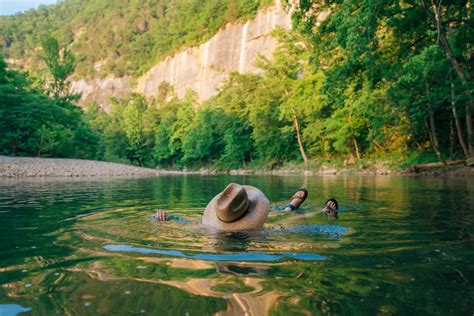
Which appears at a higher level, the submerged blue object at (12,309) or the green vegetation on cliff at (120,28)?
the green vegetation on cliff at (120,28)

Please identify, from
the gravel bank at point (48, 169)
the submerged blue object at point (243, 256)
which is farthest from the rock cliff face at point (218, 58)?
the submerged blue object at point (243, 256)

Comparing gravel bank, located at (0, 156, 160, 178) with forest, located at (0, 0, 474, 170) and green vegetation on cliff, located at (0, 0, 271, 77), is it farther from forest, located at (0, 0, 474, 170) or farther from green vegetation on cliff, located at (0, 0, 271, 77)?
green vegetation on cliff, located at (0, 0, 271, 77)

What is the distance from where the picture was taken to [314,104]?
34312 mm

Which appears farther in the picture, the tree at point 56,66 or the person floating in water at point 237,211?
the tree at point 56,66

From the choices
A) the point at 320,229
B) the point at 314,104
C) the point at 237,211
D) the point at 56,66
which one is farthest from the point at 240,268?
the point at 56,66

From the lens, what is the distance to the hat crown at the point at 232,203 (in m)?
5.07

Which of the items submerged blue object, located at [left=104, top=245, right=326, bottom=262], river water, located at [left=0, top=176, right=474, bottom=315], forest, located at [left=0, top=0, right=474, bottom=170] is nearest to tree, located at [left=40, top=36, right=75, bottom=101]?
forest, located at [left=0, top=0, right=474, bottom=170]

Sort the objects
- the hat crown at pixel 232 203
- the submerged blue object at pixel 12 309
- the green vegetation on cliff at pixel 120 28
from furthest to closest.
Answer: the green vegetation on cliff at pixel 120 28, the hat crown at pixel 232 203, the submerged blue object at pixel 12 309

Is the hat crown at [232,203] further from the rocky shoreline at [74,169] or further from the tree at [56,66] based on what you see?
the tree at [56,66]

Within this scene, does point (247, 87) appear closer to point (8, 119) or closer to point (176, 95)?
point (8, 119)

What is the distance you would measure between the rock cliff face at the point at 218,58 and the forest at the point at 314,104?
266 cm

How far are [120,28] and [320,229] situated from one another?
107 meters

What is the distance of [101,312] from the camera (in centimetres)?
250

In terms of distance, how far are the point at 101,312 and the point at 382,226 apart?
4.19 m
